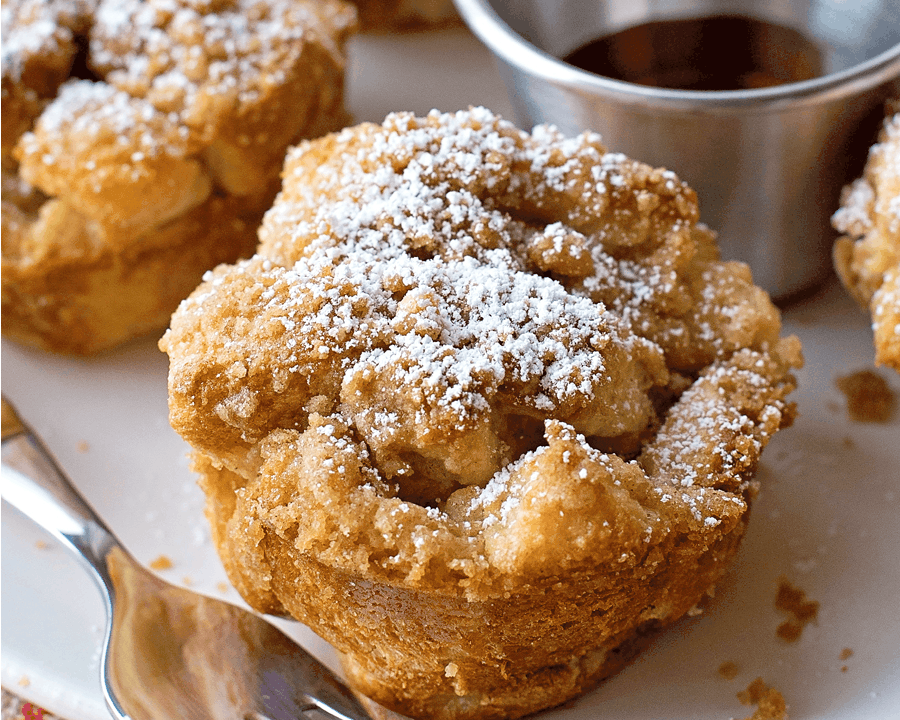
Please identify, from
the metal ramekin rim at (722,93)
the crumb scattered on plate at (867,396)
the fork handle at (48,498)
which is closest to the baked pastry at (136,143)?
the fork handle at (48,498)

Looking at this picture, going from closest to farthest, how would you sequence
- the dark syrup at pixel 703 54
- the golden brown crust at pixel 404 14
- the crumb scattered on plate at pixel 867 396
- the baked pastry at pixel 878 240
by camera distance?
the baked pastry at pixel 878 240
the crumb scattered on plate at pixel 867 396
the dark syrup at pixel 703 54
the golden brown crust at pixel 404 14

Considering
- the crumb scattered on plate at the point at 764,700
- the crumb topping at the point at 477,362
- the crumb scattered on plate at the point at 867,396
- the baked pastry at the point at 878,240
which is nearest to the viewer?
the crumb topping at the point at 477,362

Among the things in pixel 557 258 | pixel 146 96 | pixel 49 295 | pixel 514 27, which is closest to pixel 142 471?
pixel 49 295

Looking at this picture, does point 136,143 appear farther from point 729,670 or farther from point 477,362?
point 729,670

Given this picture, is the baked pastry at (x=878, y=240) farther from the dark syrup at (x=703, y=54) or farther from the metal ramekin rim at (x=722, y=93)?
the dark syrup at (x=703, y=54)

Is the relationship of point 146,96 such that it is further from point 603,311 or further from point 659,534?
point 659,534
